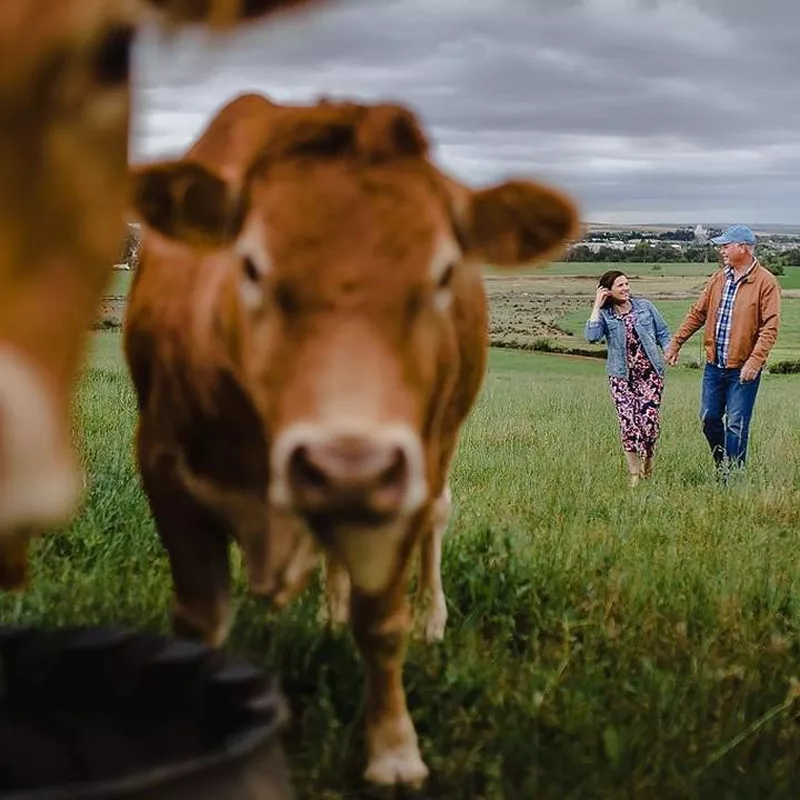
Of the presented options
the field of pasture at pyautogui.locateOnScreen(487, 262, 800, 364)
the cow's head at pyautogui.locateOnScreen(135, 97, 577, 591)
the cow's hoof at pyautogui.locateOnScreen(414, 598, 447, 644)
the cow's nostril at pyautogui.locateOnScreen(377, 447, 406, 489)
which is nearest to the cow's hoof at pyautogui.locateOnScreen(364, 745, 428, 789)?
the cow's head at pyautogui.locateOnScreen(135, 97, 577, 591)

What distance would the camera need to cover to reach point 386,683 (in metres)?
3.47

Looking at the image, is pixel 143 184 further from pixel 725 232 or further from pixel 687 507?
pixel 725 232

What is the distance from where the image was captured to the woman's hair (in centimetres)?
944

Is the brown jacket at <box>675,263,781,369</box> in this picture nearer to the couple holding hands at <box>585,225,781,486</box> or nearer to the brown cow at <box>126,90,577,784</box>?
the couple holding hands at <box>585,225,781,486</box>

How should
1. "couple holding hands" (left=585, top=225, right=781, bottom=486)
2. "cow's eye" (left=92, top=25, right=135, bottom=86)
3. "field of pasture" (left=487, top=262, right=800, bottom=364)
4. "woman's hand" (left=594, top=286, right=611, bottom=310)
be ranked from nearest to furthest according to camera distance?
1. "cow's eye" (left=92, top=25, right=135, bottom=86)
2. "couple holding hands" (left=585, top=225, right=781, bottom=486)
3. "woman's hand" (left=594, top=286, right=611, bottom=310)
4. "field of pasture" (left=487, top=262, right=800, bottom=364)

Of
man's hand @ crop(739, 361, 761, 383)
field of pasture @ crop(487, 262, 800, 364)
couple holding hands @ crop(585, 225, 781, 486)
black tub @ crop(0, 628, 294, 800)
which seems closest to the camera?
black tub @ crop(0, 628, 294, 800)

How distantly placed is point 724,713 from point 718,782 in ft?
1.34

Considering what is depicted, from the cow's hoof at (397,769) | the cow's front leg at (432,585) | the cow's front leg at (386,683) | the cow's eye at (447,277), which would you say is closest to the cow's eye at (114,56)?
the cow's eye at (447,277)

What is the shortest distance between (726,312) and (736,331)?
0.19 meters

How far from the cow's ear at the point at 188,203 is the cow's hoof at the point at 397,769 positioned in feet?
4.49

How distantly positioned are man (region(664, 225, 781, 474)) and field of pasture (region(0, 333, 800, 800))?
68.1 inches

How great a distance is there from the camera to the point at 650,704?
3.80 meters

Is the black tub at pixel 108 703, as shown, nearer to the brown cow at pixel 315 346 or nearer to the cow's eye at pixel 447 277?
the brown cow at pixel 315 346

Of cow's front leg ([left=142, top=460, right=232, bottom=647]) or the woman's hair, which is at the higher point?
the woman's hair
